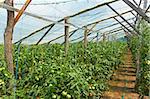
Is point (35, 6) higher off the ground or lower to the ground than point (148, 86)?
higher

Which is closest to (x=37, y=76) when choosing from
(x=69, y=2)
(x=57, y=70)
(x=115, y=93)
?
(x=57, y=70)

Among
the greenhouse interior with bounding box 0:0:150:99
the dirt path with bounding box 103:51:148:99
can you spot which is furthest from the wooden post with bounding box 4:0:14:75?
the dirt path with bounding box 103:51:148:99

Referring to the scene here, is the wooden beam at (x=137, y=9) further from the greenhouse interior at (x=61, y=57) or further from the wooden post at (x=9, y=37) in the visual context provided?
the wooden post at (x=9, y=37)

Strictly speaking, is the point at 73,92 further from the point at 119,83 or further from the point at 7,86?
the point at 119,83

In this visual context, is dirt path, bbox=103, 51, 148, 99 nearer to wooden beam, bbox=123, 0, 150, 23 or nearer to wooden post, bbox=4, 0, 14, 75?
wooden beam, bbox=123, 0, 150, 23

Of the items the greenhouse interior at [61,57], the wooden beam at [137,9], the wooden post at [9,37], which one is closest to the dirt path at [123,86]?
the greenhouse interior at [61,57]

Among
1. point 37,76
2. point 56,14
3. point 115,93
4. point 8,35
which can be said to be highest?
point 56,14

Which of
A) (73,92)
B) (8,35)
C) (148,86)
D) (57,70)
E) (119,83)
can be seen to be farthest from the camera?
(119,83)

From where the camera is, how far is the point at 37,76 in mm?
3648

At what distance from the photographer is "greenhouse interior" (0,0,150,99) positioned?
338 centimetres

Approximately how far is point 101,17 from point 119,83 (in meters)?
2.81

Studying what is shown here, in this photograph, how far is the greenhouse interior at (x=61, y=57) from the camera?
11.1 feet

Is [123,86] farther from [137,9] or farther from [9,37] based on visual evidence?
[9,37]

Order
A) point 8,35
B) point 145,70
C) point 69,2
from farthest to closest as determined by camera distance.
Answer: point 69,2 → point 145,70 → point 8,35
